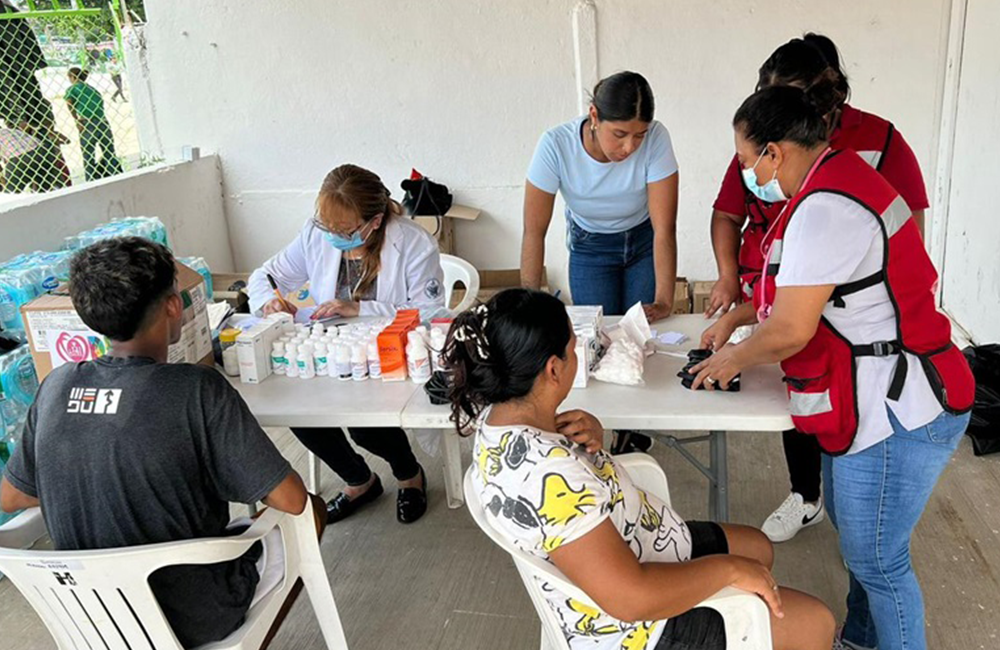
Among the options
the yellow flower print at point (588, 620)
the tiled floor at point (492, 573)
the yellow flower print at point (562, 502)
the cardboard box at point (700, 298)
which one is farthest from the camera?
the cardboard box at point (700, 298)

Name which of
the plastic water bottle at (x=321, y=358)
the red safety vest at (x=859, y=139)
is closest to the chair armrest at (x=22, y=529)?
the plastic water bottle at (x=321, y=358)

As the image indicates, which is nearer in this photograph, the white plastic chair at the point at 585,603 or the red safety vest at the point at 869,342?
the white plastic chair at the point at 585,603

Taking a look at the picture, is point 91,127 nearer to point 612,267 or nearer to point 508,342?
point 612,267

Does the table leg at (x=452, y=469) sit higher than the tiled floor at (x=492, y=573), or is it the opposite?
the table leg at (x=452, y=469)

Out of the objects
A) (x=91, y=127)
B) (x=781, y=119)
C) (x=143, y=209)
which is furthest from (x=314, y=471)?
(x=91, y=127)

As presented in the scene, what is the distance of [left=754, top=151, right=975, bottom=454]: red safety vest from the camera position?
1.43 m

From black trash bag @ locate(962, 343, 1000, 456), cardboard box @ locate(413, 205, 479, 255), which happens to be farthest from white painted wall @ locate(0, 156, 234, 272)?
black trash bag @ locate(962, 343, 1000, 456)

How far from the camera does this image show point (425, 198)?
4.72 meters

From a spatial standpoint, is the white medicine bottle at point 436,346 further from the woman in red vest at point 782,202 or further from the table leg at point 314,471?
the table leg at point 314,471

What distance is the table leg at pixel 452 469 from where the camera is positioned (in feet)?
8.68

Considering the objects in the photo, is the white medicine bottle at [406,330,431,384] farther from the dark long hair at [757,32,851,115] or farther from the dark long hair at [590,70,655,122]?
the dark long hair at [757,32,851,115]

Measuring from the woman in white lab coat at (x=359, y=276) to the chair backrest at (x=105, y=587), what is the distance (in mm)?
1152

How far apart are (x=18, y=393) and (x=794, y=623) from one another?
8.04 ft

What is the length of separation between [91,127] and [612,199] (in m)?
3.52
